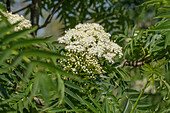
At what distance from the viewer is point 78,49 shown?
0.75 meters

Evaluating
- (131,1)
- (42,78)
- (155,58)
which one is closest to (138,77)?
(155,58)

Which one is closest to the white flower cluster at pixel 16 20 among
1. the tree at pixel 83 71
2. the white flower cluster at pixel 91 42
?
the tree at pixel 83 71

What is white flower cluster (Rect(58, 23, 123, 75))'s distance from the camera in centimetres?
76

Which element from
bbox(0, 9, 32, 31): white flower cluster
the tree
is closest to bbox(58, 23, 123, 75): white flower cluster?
the tree

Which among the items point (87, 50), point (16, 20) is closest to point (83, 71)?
point (87, 50)

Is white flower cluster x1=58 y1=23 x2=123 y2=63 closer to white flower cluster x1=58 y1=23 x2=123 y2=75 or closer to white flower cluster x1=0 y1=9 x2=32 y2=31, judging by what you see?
white flower cluster x1=58 y1=23 x2=123 y2=75

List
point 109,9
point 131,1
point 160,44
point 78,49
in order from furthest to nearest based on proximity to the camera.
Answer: point 131,1 → point 109,9 → point 160,44 → point 78,49

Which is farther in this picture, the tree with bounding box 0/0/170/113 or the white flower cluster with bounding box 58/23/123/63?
the white flower cluster with bounding box 58/23/123/63

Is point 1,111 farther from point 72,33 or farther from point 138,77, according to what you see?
point 138,77

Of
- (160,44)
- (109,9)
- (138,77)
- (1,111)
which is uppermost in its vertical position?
(109,9)

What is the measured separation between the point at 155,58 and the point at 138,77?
194mm

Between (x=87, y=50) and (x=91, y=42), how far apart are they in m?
0.05

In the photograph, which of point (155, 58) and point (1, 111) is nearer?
point (1, 111)

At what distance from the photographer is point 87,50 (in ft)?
2.49
